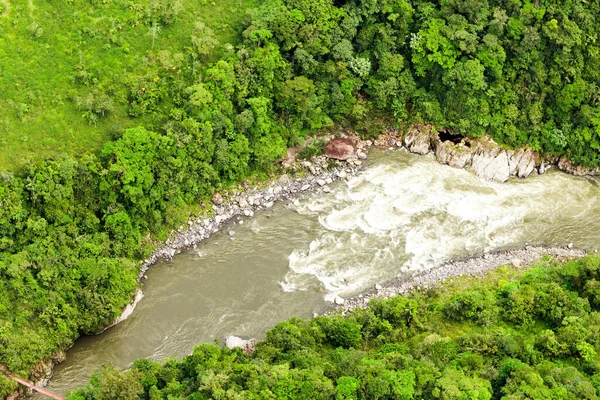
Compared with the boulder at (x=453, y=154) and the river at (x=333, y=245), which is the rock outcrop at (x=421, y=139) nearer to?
the boulder at (x=453, y=154)

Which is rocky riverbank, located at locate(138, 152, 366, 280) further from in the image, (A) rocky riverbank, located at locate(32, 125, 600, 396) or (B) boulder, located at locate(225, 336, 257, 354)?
(B) boulder, located at locate(225, 336, 257, 354)

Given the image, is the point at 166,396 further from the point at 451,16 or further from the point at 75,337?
the point at 451,16

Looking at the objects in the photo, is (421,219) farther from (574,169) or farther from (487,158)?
(574,169)

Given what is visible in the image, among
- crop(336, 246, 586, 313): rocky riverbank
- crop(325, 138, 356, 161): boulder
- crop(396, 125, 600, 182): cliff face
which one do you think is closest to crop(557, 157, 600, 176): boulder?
crop(396, 125, 600, 182): cliff face

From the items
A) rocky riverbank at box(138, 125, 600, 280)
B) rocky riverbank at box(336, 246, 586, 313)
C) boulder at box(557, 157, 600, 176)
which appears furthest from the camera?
boulder at box(557, 157, 600, 176)

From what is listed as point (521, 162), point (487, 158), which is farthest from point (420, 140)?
point (521, 162)
